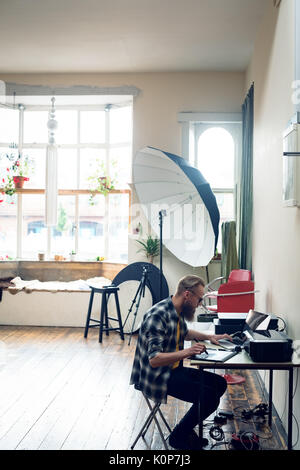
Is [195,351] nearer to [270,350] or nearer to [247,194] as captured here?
[270,350]

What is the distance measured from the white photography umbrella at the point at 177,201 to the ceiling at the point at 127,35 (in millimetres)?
1317

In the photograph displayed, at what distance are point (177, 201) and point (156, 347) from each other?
8.77 feet

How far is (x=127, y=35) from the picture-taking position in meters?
5.77

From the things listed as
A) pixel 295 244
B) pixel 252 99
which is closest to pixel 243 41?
pixel 252 99

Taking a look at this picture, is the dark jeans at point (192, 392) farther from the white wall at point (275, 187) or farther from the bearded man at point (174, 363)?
the white wall at point (275, 187)

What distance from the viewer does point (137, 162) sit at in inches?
226

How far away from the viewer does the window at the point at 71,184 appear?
25.5ft

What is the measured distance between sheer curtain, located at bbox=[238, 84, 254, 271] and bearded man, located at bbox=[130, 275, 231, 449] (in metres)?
2.67

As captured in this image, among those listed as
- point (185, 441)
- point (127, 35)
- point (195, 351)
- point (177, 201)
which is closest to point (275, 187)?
point (177, 201)

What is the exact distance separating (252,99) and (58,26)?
87.5 inches

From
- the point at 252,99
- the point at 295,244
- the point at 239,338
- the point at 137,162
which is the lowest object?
the point at 239,338

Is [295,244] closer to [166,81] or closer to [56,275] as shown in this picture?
[166,81]

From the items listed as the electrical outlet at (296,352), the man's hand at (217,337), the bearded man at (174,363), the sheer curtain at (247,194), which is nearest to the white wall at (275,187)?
the electrical outlet at (296,352)

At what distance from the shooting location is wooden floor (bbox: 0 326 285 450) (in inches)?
136
